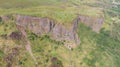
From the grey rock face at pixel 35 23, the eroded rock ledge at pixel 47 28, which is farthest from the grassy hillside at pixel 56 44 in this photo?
the grey rock face at pixel 35 23

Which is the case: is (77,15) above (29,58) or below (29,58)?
above

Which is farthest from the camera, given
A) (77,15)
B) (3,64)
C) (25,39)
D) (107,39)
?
(107,39)

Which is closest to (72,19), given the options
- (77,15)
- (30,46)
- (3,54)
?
(77,15)

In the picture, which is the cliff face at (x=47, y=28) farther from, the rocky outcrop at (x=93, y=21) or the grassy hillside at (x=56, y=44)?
the rocky outcrop at (x=93, y=21)

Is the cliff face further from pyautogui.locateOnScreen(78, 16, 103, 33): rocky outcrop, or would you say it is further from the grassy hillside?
pyautogui.locateOnScreen(78, 16, 103, 33): rocky outcrop

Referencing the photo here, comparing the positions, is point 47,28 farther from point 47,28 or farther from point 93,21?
point 93,21

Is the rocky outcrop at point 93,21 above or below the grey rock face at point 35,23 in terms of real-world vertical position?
below

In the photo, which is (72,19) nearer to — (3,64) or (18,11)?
(18,11)

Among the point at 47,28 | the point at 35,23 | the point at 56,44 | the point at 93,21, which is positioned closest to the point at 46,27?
the point at 47,28

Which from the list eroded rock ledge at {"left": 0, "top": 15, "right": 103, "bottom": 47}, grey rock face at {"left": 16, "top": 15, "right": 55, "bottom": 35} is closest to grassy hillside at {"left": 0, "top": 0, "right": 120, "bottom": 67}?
eroded rock ledge at {"left": 0, "top": 15, "right": 103, "bottom": 47}

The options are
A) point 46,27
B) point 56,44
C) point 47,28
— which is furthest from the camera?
point 47,28

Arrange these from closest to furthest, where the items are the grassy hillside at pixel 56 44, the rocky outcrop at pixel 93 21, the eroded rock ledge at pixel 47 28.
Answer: the grassy hillside at pixel 56 44 < the eroded rock ledge at pixel 47 28 < the rocky outcrop at pixel 93 21
